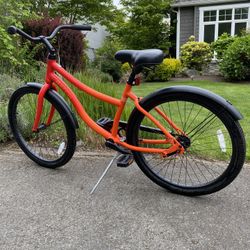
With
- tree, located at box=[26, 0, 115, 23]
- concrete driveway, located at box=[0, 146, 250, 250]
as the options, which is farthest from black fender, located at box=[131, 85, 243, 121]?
tree, located at box=[26, 0, 115, 23]

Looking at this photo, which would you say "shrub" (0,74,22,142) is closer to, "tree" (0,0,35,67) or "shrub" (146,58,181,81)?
"tree" (0,0,35,67)

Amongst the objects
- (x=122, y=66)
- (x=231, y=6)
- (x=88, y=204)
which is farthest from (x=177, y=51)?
(x=88, y=204)

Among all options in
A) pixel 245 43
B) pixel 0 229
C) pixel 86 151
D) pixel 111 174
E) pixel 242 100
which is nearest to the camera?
pixel 0 229

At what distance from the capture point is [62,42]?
789 cm

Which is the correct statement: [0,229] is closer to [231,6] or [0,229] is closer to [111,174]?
[111,174]

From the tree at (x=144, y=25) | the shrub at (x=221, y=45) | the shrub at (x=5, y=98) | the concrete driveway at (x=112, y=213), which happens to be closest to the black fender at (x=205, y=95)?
the concrete driveway at (x=112, y=213)

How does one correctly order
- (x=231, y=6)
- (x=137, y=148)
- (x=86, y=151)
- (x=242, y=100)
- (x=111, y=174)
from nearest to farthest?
1. (x=137, y=148)
2. (x=111, y=174)
3. (x=86, y=151)
4. (x=242, y=100)
5. (x=231, y=6)

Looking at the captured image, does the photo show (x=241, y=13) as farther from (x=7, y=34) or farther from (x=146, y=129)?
(x=146, y=129)

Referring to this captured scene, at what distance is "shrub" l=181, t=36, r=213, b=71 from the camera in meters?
11.8

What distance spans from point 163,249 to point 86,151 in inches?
64.4

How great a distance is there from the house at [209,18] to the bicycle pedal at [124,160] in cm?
1188

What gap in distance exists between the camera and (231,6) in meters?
12.9

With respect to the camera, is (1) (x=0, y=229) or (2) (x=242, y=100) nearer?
(1) (x=0, y=229)

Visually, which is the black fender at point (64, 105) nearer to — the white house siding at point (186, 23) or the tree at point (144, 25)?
the tree at point (144, 25)
